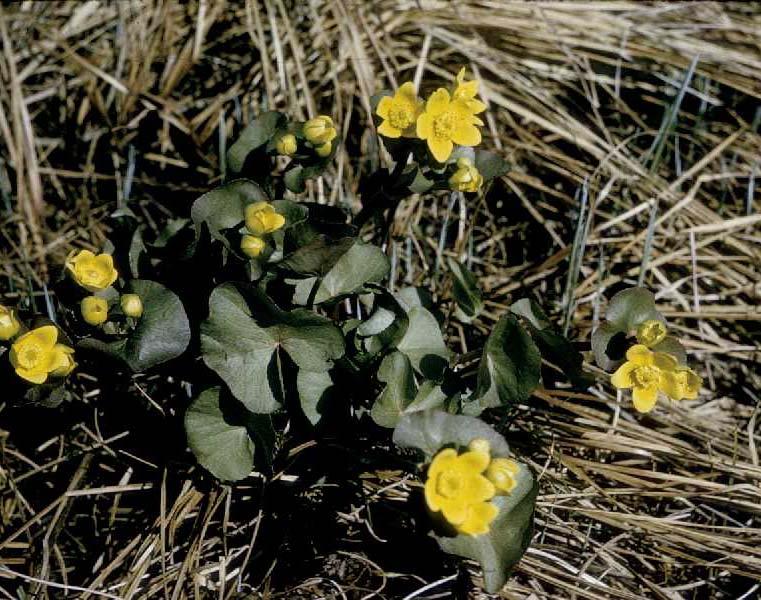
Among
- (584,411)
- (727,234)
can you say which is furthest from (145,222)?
(727,234)

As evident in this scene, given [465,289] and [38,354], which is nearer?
[38,354]

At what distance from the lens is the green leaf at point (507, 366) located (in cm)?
151

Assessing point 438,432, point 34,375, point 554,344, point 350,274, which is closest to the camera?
point 438,432

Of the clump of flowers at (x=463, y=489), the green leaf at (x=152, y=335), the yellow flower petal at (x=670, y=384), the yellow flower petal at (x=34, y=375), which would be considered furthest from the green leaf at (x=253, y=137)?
the yellow flower petal at (x=670, y=384)

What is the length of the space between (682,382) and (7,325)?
1.31 metres

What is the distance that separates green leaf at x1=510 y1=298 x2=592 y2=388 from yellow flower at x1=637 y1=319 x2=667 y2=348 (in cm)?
13

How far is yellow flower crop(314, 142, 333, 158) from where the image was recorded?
5.39ft

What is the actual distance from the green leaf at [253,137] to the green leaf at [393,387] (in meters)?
0.60

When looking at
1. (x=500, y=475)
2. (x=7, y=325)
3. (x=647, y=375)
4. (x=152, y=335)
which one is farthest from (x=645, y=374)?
(x=7, y=325)

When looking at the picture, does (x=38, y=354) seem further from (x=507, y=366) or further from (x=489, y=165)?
(x=489, y=165)

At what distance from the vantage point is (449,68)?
2693 millimetres

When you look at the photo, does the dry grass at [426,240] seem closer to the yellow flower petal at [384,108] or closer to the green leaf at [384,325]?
the green leaf at [384,325]

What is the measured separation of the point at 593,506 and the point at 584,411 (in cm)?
25

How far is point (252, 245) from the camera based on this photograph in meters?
1.49
